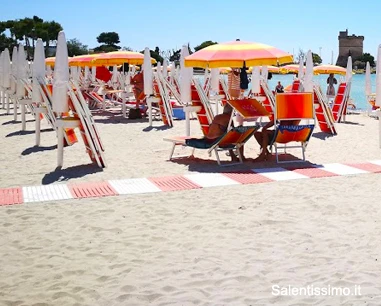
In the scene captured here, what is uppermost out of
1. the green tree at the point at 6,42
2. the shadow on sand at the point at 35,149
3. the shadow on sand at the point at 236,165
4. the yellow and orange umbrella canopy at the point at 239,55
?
the green tree at the point at 6,42

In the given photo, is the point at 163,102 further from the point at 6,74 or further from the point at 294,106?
the point at 294,106

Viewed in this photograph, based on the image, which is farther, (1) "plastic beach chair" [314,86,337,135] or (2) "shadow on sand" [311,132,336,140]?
(1) "plastic beach chair" [314,86,337,135]

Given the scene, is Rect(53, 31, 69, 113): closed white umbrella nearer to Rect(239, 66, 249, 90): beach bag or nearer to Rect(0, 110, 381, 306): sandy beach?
Rect(0, 110, 381, 306): sandy beach

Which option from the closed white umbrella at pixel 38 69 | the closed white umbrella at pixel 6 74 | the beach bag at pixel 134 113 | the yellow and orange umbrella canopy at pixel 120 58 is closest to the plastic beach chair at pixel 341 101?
the beach bag at pixel 134 113

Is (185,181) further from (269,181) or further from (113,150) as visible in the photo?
(113,150)

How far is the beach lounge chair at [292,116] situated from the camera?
7180 mm

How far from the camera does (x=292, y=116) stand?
7363mm

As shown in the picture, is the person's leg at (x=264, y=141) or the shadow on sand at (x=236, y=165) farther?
the person's leg at (x=264, y=141)

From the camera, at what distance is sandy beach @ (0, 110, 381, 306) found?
3.01m

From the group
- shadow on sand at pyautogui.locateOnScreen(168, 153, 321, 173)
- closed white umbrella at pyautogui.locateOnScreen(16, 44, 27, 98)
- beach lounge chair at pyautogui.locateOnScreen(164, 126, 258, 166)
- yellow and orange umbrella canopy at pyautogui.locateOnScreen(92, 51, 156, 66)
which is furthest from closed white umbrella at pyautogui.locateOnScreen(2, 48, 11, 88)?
beach lounge chair at pyautogui.locateOnScreen(164, 126, 258, 166)

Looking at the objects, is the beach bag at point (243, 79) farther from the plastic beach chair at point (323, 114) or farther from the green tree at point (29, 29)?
the green tree at point (29, 29)

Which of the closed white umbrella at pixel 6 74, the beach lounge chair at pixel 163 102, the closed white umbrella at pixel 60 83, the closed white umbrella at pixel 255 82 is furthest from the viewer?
the closed white umbrella at pixel 6 74

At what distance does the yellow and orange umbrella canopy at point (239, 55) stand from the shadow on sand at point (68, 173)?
6.93 feet

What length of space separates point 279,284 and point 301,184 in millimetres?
2843
